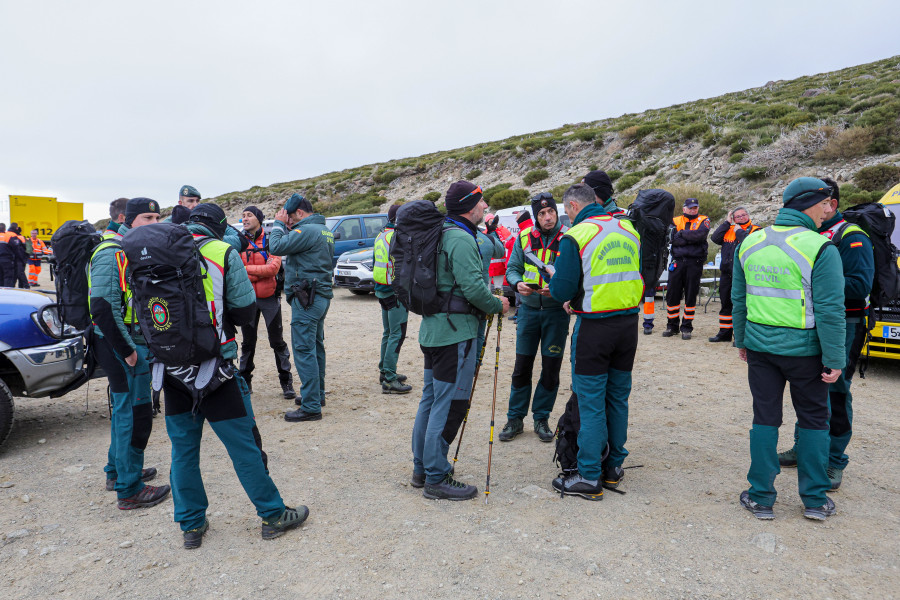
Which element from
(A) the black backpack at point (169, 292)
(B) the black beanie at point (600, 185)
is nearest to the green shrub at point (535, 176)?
(B) the black beanie at point (600, 185)

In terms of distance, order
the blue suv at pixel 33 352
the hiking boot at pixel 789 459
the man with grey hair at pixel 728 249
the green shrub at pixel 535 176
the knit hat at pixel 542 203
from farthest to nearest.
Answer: the green shrub at pixel 535 176, the man with grey hair at pixel 728 249, the knit hat at pixel 542 203, the blue suv at pixel 33 352, the hiking boot at pixel 789 459

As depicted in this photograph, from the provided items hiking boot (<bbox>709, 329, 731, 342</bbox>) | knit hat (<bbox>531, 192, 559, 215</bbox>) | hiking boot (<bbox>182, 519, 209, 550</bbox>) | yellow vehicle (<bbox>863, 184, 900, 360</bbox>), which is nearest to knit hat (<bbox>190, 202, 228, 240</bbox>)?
hiking boot (<bbox>182, 519, 209, 550</bbox>)

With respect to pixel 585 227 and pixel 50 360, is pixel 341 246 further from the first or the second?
pixel 585 227

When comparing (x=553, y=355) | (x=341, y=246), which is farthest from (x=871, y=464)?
(x=341, y=246)

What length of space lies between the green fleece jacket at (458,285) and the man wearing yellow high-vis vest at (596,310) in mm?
513

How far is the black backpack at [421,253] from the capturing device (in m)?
3.58

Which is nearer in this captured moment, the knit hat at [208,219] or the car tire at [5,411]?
the knit hat at [208,219]

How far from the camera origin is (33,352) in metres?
4.64

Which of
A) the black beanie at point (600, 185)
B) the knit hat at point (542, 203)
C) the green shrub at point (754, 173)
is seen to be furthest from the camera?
the green shrub at point (754, 173)

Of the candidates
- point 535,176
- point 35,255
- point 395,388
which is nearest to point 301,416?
point 395,388

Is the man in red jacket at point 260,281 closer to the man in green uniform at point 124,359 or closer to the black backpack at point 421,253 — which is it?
the man in green uniform at point 124,359

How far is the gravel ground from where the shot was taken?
2.83m

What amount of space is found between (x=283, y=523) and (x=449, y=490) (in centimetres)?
108

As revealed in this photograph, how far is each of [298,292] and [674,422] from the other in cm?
377
